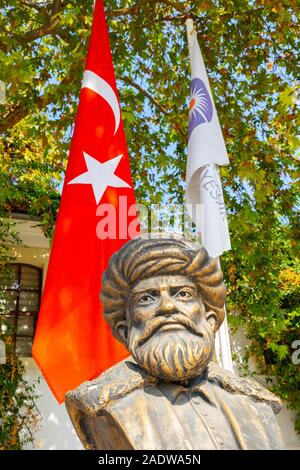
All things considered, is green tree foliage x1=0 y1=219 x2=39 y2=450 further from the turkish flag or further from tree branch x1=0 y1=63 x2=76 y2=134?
the turkish flag

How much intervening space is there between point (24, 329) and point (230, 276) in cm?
307

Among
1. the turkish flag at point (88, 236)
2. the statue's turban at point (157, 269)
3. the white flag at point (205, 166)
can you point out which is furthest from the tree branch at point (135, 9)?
the statue's turban at point (157, 269)

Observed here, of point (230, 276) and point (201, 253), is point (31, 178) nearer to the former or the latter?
point (230, 276)

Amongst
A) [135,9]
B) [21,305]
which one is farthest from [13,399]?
[135,9]

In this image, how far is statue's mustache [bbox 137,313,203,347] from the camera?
5.34 ft

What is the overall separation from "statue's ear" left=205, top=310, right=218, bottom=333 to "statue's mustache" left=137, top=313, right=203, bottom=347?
0.16 meters

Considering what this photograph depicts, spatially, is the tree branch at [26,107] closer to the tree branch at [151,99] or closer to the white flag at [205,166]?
the tree branch at [151,99]

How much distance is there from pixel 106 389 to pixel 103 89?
137 inches

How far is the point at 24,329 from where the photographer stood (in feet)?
25.5

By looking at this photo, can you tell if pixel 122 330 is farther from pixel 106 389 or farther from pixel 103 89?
Answer: pixel 103 89

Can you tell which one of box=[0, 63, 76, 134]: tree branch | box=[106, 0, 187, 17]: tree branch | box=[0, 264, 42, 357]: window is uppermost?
box=[106, 0, 187, 17]: tree branch

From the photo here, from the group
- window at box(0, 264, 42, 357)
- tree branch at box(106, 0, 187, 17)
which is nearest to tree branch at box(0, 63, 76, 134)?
tree branch at box(106, 0, 187, 17)

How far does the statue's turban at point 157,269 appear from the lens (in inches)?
67.6

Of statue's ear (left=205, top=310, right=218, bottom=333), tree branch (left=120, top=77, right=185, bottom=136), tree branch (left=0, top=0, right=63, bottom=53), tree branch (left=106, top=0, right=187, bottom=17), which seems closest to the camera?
statue's ear (left=205, top=310, right=218, bottom=333)
